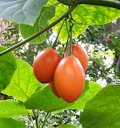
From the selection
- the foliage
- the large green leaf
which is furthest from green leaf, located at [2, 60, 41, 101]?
the large green leaf

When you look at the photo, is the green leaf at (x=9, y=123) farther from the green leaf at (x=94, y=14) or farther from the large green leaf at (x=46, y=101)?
the green leaf at (x=94, y=14)

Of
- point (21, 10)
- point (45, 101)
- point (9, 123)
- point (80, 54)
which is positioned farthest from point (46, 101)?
point (21, 10)

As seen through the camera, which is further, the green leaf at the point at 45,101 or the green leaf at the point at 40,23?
the green leaf at the point at 40,23

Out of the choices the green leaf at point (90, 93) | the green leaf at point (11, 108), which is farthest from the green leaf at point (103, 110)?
the green leaf at point (11, 108)

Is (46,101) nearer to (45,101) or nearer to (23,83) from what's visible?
(45,101)

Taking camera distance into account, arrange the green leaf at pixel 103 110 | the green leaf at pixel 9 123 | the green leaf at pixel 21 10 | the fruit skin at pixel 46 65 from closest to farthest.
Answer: the green leaf at pixel 21 10 → the fruit skin at pixel 46 65 → the green leaf at pixel 103 110 → the green leaf at pixel 9 123

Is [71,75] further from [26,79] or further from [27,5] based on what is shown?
[26,79]

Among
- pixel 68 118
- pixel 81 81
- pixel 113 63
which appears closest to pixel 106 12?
pixel 81 81

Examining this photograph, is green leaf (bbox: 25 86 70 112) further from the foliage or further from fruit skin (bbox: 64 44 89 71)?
fruit skin (bbox: 64 44 89 71)
